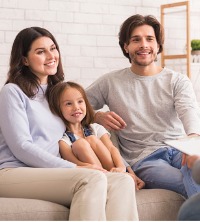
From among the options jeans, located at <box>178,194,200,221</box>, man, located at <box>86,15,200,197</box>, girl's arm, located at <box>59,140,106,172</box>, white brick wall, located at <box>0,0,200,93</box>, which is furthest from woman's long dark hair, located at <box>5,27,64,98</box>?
white brick wall, located at <box>0,0,200,93</box>

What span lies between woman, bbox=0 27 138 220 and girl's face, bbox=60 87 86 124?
0.20ft

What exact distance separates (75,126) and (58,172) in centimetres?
54

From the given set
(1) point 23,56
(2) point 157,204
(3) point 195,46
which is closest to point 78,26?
(3) point 195,46

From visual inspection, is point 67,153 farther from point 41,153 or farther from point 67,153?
point 41,153

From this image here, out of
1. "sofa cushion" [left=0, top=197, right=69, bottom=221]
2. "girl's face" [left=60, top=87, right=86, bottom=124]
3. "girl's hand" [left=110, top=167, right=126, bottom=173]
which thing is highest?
"girl's face" [left=60, top=87, right=86, bottom=124]

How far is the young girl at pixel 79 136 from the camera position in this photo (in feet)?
8.79

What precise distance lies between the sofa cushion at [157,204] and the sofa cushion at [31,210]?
40 centimetres

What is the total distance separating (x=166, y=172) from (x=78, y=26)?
117 inches

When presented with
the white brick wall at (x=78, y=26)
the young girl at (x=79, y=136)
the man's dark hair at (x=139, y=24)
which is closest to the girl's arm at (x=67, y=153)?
the young girl at (x=79, y=136)

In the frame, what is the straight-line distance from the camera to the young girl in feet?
8.79

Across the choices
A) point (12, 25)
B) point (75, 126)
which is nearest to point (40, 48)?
point (75, 126)

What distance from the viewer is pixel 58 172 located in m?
2.34

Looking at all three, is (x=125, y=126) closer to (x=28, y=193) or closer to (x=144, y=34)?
(x=144, y=34)

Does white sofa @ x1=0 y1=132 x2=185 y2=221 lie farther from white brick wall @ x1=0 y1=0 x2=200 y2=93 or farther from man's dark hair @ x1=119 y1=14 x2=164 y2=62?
white brick wall @ x1=0 y1=0 x2=200 y2=93
